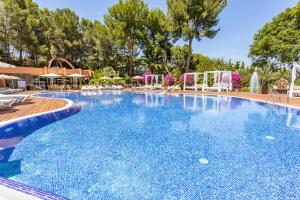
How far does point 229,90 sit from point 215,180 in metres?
17.4

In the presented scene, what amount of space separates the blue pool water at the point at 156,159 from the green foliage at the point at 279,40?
1745 centimetres

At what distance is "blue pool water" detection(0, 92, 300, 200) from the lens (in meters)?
3.10

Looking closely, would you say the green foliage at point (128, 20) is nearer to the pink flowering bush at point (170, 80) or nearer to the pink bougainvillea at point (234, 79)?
the pink flowering bush at point (170, 80)

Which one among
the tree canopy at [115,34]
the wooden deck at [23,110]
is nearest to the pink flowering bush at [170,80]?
the tree canopy at [115,34]

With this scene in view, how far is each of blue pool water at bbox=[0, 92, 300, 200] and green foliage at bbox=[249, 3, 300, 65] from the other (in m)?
17.4

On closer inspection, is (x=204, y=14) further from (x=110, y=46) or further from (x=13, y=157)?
(x=13, y=157)

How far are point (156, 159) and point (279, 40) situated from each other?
78.6 ft

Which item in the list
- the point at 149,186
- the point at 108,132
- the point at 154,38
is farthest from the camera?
the point at 154,38

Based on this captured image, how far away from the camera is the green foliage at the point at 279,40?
2048cm

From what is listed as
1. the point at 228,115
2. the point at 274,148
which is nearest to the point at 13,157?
the point at 274,148

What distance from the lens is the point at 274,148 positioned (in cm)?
475

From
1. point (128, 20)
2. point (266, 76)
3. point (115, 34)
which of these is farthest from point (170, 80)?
point (128, 20)

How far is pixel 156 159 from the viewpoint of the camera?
4270 millimetres

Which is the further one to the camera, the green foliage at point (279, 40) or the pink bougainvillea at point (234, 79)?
the green foliage at point (279, 40)
